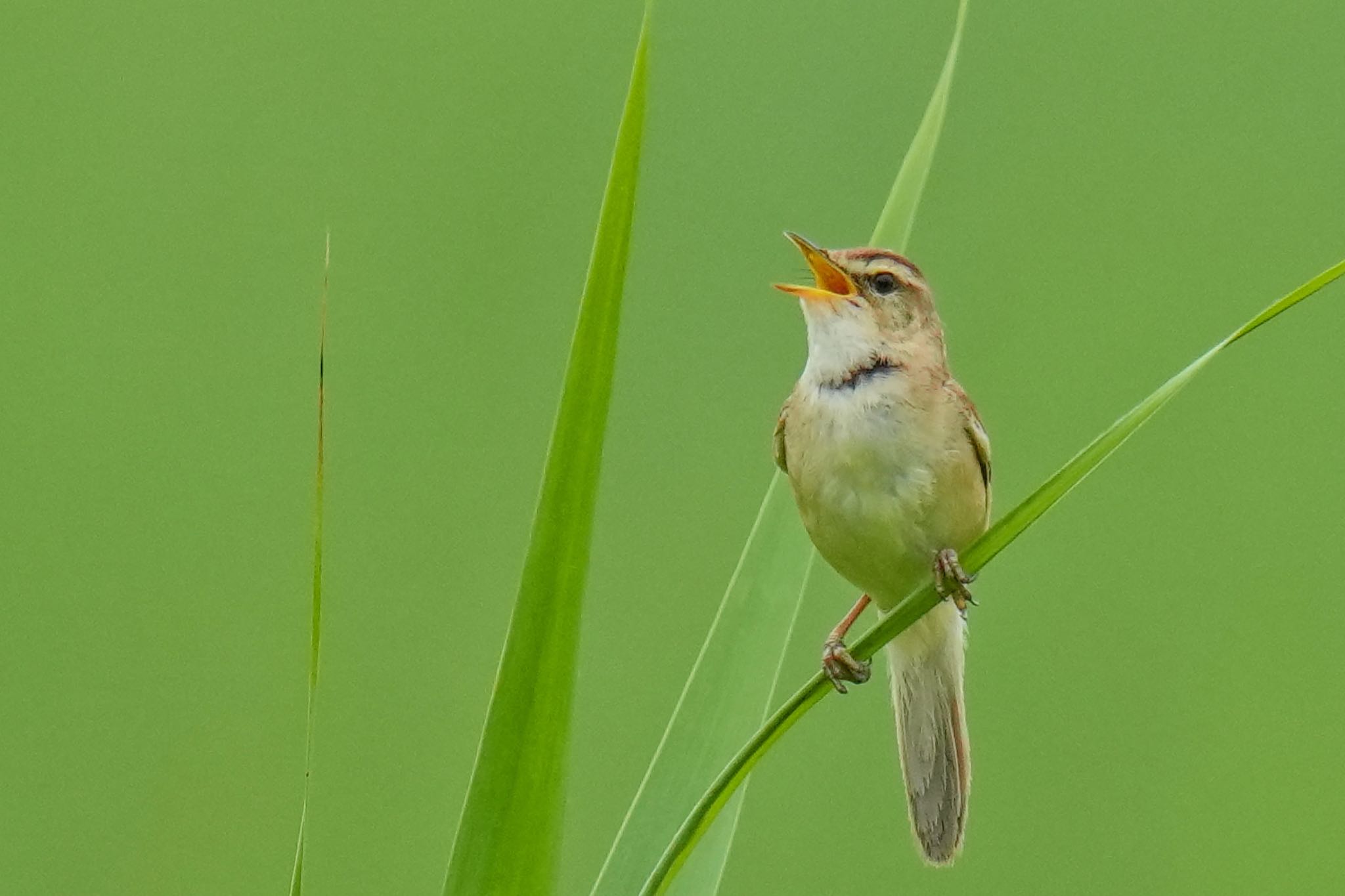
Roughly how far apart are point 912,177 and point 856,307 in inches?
19.4

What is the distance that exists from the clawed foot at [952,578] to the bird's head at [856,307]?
0.30m

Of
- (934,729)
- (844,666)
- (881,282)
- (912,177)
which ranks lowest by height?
(934,729)

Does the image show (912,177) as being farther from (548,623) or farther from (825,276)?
(548,623)

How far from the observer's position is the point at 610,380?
1274 mm

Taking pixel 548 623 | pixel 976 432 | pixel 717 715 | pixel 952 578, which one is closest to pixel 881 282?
pixel 976 432

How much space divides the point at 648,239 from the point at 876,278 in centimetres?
286

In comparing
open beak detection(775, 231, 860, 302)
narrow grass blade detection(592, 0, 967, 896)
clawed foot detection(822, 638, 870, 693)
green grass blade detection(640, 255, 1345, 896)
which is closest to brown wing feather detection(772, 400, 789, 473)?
open beak detection(775, 231, 860, 302)

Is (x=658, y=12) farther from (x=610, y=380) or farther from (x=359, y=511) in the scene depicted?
(x=610, y=380)

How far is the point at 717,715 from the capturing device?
Result: 143cm

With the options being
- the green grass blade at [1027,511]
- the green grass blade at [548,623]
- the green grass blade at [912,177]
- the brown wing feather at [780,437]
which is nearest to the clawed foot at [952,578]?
the brown wing feather at [780,437]

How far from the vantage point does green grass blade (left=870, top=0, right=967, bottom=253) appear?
1643 mm

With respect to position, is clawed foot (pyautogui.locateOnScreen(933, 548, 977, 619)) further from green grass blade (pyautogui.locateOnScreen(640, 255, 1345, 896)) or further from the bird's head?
green grass blade (pyautogui.locateOnScreen(640, 255, 1345, 896))

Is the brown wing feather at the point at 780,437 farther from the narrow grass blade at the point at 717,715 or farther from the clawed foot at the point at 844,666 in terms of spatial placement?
the narrow grass blade at the point at 717,715

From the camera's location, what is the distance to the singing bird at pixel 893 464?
A: 78.2 inches
